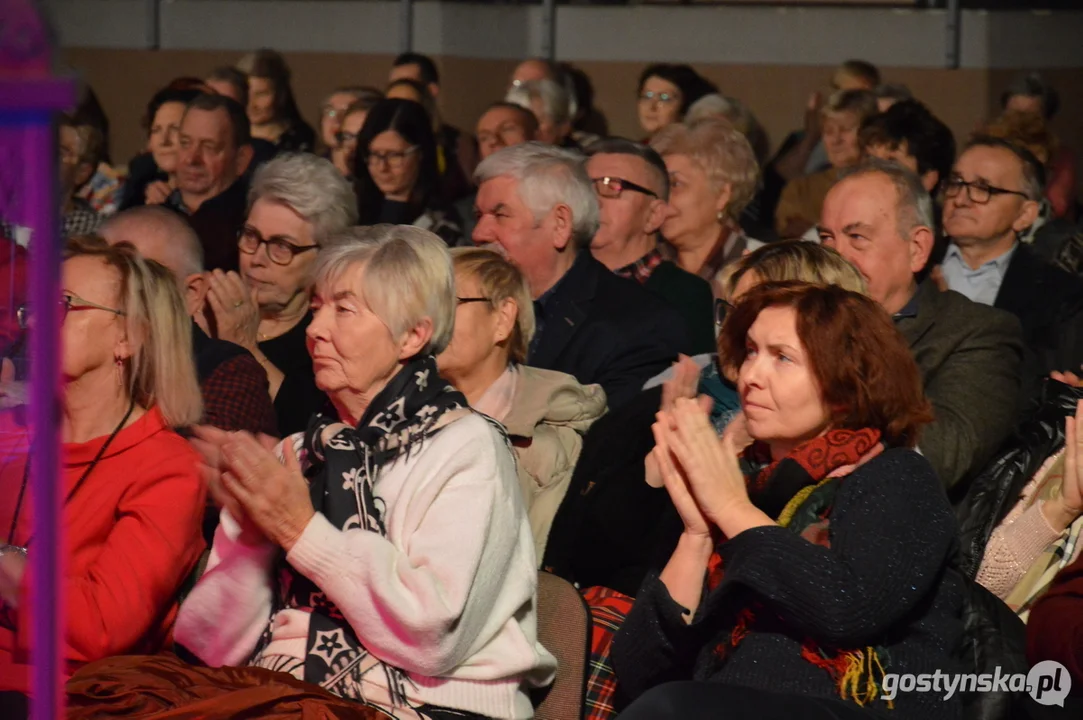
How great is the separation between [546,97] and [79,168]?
2615mm

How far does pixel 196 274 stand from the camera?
4621 mm

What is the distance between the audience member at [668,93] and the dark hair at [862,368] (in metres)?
5.88

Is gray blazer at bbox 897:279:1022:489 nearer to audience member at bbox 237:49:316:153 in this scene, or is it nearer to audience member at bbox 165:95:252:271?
audience member at bbox 165:95:252:271

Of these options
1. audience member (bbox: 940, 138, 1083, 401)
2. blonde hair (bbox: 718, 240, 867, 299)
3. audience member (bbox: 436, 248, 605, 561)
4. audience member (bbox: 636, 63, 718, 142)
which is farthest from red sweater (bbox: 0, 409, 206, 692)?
audience member (bbox: 636, 63, 718, 142)

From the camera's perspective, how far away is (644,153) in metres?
5.65

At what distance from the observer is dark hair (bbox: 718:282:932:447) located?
9.52ft

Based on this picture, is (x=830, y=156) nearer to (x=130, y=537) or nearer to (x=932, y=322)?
(x=932, y=322)

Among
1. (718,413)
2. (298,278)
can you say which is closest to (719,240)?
(298,278)

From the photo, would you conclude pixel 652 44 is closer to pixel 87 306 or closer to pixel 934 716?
pixel 87 306

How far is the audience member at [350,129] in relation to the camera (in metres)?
7.11

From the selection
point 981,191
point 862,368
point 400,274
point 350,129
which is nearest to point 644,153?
point 981,191

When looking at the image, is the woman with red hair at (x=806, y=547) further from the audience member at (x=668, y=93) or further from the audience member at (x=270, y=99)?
the audience member at (x=270, y=99)

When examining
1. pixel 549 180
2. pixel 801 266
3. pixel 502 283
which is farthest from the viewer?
pixel 549 180

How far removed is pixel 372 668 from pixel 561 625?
0.44m
